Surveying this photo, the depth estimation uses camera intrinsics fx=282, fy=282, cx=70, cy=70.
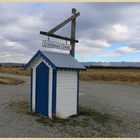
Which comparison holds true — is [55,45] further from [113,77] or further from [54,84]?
[113,77]

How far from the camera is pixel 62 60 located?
11359 mm

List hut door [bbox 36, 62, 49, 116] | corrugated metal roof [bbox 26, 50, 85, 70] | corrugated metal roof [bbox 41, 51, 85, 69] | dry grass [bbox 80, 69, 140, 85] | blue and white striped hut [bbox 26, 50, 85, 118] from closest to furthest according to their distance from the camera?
blue and white striped hut [bbox 26, 50, 85, 118] < corrugated metal roof [bbox 26, 50, 85, 70] < corrugated metal roof [bbox 41, 51, 85, 69] < hut door [bbox 36, 62, 49, 116] < dry grass [bbox 80, 69, 140, 85]

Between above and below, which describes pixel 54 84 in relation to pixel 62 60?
below

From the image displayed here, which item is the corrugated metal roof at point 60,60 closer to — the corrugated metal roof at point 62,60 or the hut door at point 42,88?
the corrugated metal roof at point 62,60

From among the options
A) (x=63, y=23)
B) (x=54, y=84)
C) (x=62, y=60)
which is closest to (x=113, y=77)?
(x=63, y=23)

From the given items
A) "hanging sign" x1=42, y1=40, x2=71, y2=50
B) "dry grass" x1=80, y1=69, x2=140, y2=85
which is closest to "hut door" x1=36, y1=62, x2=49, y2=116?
"hanging sign" x1=42, y1=40, x2=71, y2=50

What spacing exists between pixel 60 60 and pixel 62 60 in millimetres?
128

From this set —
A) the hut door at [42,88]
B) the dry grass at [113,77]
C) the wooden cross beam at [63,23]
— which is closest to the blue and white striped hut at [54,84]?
the hut door at [42,88]

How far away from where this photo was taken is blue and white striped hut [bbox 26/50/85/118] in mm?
10586

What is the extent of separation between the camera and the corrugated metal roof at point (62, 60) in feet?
35.4

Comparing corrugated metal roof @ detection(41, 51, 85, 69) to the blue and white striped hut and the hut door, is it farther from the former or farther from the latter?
the hut door

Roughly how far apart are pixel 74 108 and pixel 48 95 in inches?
53.9

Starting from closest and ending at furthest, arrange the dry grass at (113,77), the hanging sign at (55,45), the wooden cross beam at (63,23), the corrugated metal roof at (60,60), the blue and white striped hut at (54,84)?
the blue and white striped hut at (54,84), the corrugated metal roof at (60,60), the hanging sign at (55,45), the wooden cross beam at (63,23), the dry grass at (113,77)

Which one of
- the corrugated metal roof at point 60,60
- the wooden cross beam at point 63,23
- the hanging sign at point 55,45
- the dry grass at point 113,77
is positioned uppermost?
the wooden cross beam at point 63,23
